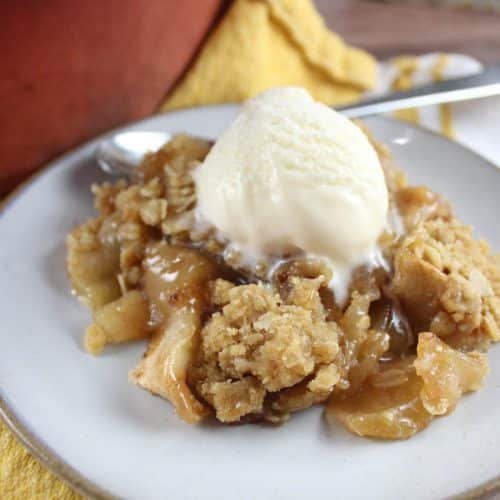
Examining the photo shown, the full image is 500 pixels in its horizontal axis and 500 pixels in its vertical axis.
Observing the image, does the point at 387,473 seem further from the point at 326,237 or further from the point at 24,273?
the point at 24,273

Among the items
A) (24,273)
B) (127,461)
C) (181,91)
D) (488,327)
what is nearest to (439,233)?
(488,327)

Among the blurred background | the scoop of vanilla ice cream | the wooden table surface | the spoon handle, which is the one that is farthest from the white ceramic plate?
the wooden table surface

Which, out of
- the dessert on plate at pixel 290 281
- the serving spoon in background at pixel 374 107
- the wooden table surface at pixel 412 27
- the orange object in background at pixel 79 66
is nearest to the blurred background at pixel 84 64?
the orange object in background at pixel 79 66

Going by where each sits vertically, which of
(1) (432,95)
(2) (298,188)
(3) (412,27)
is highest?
(2) (298,188)

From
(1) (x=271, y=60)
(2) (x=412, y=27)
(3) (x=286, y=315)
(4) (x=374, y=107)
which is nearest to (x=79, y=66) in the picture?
(1) (x=271, y=60)

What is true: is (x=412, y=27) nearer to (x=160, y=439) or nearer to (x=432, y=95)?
(x=432, y=95)

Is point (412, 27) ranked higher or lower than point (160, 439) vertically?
lower

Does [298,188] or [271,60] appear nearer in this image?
[298,188]
